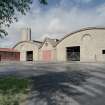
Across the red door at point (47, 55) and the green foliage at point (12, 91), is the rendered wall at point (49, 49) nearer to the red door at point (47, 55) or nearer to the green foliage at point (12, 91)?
the red door at point (47, 55)

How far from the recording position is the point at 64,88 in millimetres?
10109

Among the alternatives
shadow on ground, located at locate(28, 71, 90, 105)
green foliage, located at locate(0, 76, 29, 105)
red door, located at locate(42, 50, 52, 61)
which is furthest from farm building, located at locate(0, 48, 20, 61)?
shadow on ground, located at locate(28, 71, 90, 105)

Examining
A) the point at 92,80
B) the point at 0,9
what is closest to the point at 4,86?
the point at 0,9

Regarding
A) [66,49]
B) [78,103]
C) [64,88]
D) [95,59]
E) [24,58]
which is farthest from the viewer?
[24,58]

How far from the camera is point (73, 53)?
131ft

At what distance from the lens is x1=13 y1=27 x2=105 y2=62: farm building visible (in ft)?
113

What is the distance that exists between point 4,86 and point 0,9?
403cm

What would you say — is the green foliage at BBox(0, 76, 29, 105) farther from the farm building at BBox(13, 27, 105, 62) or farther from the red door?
the red door

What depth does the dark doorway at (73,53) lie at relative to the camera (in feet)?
129

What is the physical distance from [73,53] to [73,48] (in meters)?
0.96

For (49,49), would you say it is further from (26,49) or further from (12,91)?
(12,91)

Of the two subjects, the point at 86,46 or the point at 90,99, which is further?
the point at 86,46

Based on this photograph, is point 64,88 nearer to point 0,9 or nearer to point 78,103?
point 78,103

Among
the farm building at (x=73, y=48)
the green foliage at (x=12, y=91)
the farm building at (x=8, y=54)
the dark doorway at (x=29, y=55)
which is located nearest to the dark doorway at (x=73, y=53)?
the farm building at (x=73, y=48)
